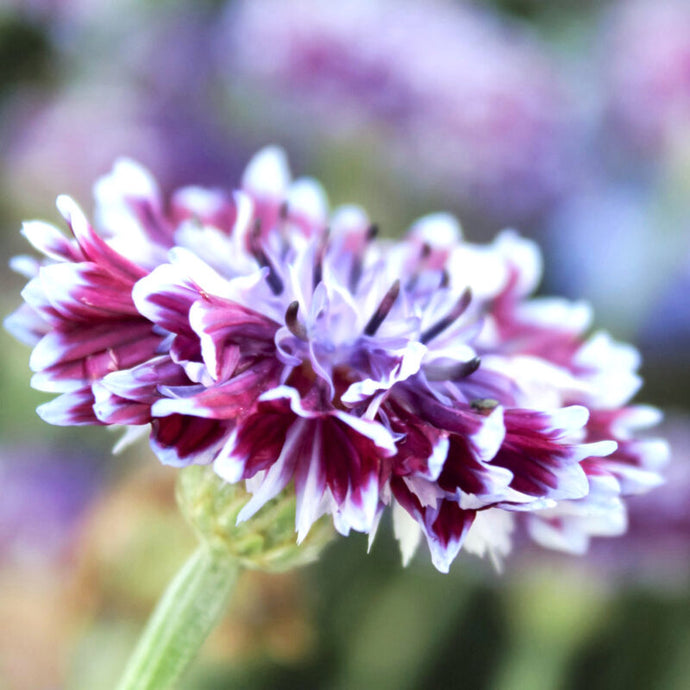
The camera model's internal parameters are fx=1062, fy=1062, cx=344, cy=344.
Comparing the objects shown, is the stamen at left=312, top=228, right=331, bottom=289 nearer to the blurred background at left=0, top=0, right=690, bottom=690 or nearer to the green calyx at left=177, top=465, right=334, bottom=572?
the green calyx at left=177, top=465, right=334, bottom=572

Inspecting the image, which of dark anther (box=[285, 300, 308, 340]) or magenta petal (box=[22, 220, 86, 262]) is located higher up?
dark anther (box=[285, 300, 308, 340])

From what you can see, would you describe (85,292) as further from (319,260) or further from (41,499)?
(41,499)

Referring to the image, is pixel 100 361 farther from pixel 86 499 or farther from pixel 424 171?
pixel 424 171

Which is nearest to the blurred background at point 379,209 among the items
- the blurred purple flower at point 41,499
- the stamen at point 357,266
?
the blurred purple flower at point 41,499

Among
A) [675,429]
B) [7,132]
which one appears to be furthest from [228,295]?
[7,132]

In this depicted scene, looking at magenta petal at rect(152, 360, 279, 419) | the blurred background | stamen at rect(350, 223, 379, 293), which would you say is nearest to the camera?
magenta petal at rect(152, 360, 279, 419)

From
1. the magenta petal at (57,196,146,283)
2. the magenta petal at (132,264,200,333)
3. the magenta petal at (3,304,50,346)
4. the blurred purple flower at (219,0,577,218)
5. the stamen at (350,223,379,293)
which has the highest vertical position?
the blurred purple flower at (219,0,577,218)

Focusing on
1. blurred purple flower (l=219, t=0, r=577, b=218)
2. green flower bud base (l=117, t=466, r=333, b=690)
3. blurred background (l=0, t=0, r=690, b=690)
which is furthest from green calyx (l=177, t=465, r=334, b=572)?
blurred purple flower (l=219, t=0, r=577, b=218)

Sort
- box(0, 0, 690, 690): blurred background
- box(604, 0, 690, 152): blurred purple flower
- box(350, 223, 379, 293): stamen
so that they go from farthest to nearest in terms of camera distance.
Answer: box(604, 0, 690, 152): blurred purple flower, box(0, 0, 690, 690): blurred background, box(350, 223, 379, 293): stamen
